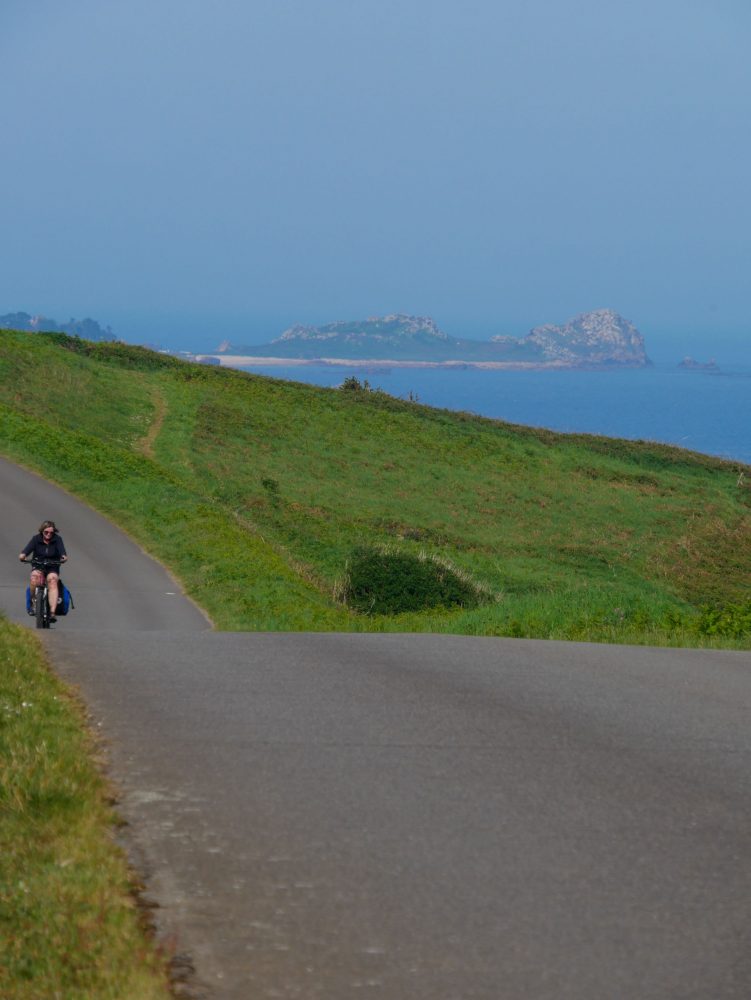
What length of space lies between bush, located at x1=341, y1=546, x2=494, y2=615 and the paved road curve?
17.0 metres

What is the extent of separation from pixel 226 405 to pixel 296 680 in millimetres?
52807

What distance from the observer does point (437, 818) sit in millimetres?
7184

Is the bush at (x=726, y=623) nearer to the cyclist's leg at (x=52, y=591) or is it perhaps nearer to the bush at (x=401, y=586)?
the cyclist's leg at (x=52, y=591)

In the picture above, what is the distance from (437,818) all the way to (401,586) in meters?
22.7

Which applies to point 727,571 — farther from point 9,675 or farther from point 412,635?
point 9,675

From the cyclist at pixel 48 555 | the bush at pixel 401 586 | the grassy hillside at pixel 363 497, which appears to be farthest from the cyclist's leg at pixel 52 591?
the bush at pixel 401 586

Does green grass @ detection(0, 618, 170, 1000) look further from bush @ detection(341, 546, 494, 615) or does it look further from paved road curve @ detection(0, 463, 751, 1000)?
bush @ detection(341, 546, 494, 615)

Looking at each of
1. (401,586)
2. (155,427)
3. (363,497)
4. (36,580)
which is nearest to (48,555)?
(36,580)

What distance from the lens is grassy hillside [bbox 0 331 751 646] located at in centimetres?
2550

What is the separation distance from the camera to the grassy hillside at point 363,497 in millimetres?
25500

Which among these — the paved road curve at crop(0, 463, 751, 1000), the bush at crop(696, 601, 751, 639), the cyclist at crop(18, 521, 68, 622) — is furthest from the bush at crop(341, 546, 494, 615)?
the paved road curve at crop(0, 463, 751, 1000)

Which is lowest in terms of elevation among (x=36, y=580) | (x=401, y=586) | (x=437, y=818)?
(x=401, y=586)

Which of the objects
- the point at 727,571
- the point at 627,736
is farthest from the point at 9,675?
the point at 727,571

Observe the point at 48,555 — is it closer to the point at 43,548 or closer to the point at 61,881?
the point at 43,548
